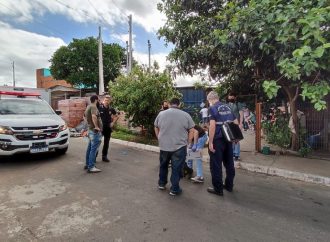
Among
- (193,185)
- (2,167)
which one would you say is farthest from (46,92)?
(193,185)

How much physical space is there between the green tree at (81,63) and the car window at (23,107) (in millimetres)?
25031

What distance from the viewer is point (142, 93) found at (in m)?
9.35

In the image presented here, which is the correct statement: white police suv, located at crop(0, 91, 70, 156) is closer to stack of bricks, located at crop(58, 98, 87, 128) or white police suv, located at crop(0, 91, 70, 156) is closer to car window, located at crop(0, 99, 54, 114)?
car window, located at crop(0, 99, 54, 114)

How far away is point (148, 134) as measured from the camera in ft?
35.9

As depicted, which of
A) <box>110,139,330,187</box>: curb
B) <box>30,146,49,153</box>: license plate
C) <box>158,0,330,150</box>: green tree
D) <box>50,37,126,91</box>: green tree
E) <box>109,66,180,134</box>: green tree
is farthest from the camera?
<box>50,37,126,91</box>: green tree

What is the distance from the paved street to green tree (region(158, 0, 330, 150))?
1.97 m

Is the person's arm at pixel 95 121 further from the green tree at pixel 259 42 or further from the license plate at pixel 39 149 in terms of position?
the green tree at pixel 259 42

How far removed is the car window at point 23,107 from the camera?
697 cm

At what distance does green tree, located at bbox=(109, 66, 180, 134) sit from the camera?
9398 millimetres

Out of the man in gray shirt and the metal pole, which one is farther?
the metal pole

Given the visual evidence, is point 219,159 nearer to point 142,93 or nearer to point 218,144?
point 218,144

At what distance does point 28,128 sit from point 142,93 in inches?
168

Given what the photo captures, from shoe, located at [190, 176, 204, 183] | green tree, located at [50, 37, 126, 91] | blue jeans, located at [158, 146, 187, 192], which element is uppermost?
green tree, located at [50, 37, 126, 91]

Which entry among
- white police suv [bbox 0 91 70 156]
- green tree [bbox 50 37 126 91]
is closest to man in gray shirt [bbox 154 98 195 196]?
white police suv [bbox 0 91 70 156]
